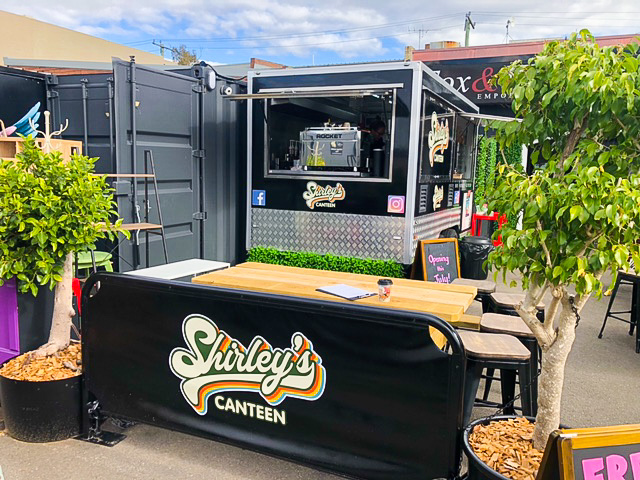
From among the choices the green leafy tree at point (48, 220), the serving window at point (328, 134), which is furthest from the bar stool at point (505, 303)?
the green leafy tree at point (48, 220)

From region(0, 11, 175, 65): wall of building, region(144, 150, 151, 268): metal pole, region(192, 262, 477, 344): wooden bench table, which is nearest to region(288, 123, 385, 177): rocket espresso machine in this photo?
region(144, 150, 151, 268): metal pole

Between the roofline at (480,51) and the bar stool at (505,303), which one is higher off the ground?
the roofline at (480,51)

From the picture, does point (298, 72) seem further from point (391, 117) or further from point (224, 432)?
point (224, 432)

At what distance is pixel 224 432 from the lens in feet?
9.25

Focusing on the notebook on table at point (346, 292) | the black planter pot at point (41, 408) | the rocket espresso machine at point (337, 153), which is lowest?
the black planter pot at point (41, 408)

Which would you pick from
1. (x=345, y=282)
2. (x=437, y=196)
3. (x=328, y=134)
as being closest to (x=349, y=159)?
(x=328, y=134)

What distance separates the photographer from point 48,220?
3.07m

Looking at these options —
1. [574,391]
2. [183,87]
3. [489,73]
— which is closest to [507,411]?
[574,391]

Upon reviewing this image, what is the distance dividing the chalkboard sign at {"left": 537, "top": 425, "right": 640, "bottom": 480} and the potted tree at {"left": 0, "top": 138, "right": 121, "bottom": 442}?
2.56 meters

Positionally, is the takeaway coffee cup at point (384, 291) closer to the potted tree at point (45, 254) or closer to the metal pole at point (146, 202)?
the potted tree at point (45, 254)

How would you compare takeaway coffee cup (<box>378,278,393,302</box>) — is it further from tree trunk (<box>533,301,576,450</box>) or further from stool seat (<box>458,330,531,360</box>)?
tree trunk (<box>533,301,576,450</box>)

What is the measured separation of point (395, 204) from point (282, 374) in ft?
11.3

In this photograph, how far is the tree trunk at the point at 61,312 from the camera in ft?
10.9

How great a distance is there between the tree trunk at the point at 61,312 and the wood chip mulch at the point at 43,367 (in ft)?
0.21
